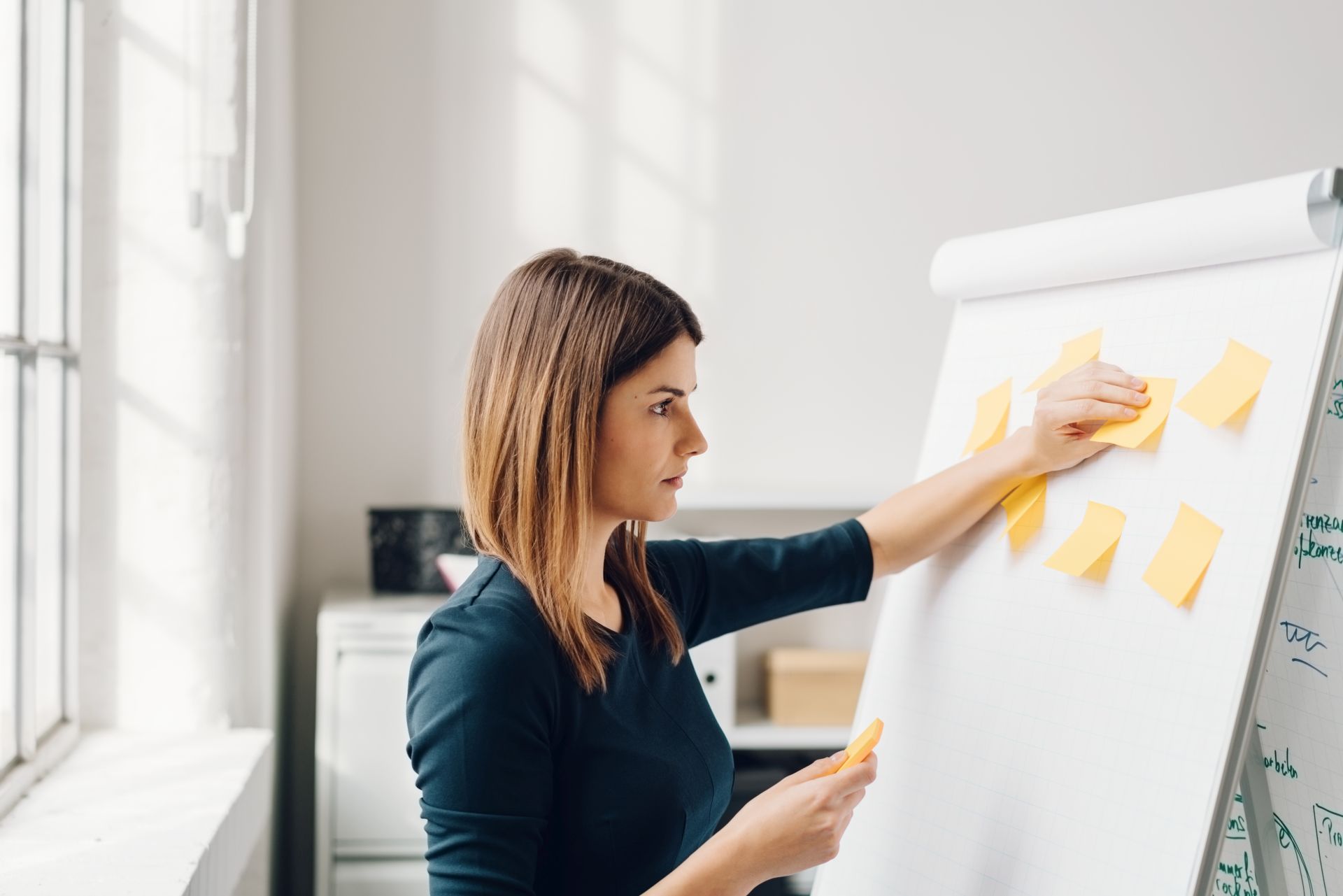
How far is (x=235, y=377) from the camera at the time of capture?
2.01 m

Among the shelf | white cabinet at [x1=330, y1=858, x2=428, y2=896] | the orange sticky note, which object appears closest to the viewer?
the orange sticky note

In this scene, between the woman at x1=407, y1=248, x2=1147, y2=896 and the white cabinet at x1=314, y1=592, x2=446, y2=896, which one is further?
the white cabinet at x1=314, y1=592, x2=446, y2=896

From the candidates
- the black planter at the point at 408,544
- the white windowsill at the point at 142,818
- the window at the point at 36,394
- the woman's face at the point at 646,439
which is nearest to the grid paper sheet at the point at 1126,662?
the woman's face at the point at 646,439

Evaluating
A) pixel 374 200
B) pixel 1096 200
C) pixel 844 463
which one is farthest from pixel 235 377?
pixel 1096 200

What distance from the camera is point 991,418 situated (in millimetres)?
1328

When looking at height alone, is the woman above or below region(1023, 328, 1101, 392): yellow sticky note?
below

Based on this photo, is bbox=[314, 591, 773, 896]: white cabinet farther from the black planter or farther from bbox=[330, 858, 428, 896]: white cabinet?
the black planter

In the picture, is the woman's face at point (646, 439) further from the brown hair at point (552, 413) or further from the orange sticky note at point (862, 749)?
the orange sticky note at point (862, 749)

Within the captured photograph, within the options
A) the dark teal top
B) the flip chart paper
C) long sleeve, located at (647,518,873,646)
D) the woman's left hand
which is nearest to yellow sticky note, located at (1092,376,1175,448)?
the woman's left hand

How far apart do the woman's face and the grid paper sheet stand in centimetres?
37

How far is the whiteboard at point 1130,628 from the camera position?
950mm

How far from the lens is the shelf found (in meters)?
2.45

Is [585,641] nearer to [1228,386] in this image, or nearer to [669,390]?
[669,390]

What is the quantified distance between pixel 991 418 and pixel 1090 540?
0.81ft
